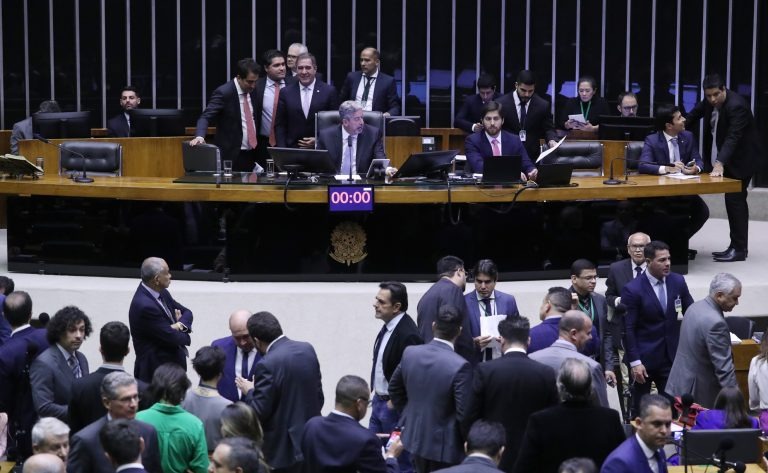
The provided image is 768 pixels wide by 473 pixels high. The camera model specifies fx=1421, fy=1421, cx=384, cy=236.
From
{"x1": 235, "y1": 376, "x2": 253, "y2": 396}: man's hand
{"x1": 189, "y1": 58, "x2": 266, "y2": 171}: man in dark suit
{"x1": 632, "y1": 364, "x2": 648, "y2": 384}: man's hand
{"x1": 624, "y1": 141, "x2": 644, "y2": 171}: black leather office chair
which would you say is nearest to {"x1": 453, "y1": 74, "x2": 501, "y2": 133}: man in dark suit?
{"x1": 624, "y1": 141, "x2": 644, "y2": 171}: black leather office chair

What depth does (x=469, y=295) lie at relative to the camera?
29.2 feet

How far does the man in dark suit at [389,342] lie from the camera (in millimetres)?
7984

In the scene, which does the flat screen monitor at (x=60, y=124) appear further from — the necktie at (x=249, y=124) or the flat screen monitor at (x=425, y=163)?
the flat screen monitor at (x=425, y=163)

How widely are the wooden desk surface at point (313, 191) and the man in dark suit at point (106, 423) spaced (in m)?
4.42

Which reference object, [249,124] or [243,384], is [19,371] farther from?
[249,124]

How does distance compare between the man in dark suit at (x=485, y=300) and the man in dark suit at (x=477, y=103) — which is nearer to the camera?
the man in dark suit at (x=485, y=300)

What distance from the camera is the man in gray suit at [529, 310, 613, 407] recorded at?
7.15 m

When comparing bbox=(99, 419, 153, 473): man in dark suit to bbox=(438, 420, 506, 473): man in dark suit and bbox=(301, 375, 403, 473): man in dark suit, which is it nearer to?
bbox=(301, 375, 403, 473): man in dark suit

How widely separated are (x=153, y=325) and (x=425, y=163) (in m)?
3.23

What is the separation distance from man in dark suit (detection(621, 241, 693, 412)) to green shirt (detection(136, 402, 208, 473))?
3.67 m

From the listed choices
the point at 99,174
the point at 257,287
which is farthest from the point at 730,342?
the point at 99,174

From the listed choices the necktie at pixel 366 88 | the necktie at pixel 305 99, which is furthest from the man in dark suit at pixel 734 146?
the necktie at pixel 305 99

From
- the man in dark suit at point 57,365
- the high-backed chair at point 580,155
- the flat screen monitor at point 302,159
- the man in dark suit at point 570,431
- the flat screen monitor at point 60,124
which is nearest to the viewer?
the man in dark suit at point 570,431

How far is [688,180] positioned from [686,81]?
4.63m
